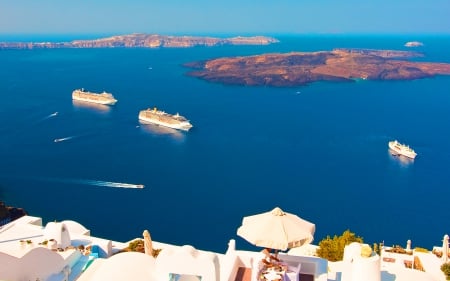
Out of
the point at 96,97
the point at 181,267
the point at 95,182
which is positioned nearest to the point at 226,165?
the point at 95,182

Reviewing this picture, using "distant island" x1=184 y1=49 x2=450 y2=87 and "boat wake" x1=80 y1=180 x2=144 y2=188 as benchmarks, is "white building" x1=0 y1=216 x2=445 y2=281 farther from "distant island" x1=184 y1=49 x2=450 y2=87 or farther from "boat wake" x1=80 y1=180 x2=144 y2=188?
"distant island" x1=184 y1=49 x2=450 y2=87

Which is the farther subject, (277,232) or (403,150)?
(403,150)

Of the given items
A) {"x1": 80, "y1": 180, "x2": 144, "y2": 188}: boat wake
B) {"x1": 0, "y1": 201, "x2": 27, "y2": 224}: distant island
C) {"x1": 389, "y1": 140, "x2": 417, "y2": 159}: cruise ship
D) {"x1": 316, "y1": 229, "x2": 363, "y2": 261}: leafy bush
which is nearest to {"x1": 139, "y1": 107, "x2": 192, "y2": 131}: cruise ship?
{"x1": 80, "y1": 180, "x2": 144, "y2": 188}: boat wake

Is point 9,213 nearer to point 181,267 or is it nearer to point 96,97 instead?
point 181,267

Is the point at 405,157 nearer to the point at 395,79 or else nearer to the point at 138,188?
the point at 138,188

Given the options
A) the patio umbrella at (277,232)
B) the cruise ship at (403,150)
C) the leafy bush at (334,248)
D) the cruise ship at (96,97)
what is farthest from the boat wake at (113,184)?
the cruise ship at (96,97)
